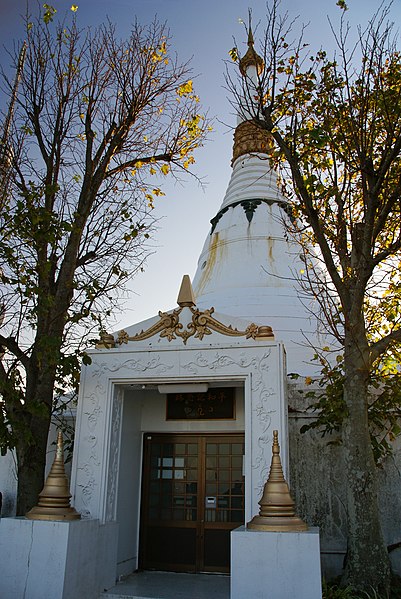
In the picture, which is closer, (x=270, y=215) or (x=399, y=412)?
(x=399, y=412)

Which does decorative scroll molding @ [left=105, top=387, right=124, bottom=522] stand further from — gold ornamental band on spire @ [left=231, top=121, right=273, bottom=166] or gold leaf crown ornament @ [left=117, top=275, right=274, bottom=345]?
gold ornamental band on spire @ [left=231, top=121, right=273, bottom=166]

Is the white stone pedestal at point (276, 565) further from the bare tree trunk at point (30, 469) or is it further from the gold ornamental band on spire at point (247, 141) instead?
the gold ornamental band on spire at point (247, 141)

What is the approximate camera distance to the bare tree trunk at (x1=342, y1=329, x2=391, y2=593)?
6.14 metres

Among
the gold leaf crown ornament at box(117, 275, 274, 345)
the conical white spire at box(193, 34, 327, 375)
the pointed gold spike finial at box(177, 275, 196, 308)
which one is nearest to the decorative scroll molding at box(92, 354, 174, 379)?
the gold leaf crown ornament at box(117, 275, 274, 345)

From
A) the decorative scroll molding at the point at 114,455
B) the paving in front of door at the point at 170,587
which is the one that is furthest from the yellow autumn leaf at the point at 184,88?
the paving in front of door at the point at 170,587

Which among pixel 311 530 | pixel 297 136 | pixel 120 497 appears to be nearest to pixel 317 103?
pixel 297 136

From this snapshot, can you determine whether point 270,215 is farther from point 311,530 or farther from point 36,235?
point 311,530

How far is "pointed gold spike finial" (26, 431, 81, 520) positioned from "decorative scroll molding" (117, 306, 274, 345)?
6.54ft

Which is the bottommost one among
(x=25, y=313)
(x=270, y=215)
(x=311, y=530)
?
(x=311, y=530)

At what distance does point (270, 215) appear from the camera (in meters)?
14.1

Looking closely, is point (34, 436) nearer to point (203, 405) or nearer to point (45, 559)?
point (45, 559)

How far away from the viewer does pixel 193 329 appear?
7.42m

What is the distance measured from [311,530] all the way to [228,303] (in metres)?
6.90

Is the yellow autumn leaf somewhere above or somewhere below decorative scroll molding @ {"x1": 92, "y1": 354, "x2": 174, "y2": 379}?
above
